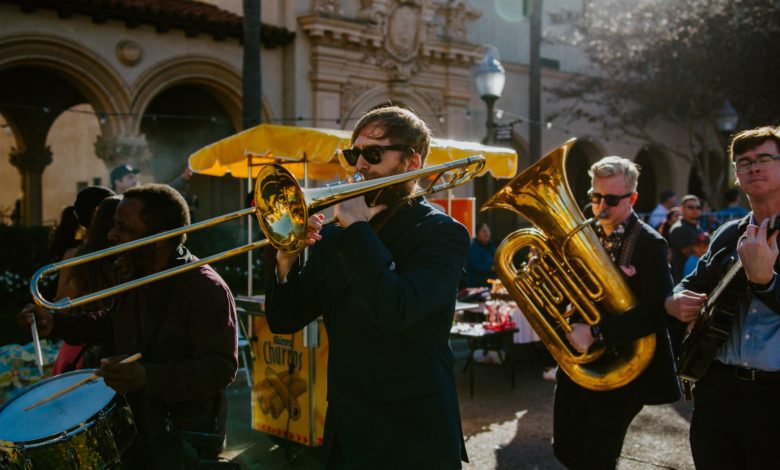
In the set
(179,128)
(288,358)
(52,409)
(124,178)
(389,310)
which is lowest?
(288,358)

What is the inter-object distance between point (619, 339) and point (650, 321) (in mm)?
169

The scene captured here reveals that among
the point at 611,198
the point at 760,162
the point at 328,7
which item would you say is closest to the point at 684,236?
the point at 611,198

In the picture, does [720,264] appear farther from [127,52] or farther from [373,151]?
[127,52]

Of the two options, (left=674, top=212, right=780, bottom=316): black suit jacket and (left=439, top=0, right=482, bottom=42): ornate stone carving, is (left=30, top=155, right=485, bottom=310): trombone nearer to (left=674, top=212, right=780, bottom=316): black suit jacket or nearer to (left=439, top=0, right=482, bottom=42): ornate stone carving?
(left=674, top=212, right=780, bottom=316): black suit jacket

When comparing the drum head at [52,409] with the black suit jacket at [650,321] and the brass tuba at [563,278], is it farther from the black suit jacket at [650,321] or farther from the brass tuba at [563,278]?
the black suit jacket at [650,321]

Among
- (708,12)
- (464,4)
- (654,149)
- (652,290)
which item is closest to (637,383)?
(652,290)

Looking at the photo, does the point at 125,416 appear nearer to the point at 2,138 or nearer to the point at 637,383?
the point at 637,383

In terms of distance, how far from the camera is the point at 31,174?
1628cm

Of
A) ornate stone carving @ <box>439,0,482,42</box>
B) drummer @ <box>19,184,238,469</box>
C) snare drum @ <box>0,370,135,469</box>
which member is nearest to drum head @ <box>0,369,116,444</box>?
snare drum @ <box>0,370,135,469</box>

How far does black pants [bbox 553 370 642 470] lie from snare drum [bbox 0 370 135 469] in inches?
83.2

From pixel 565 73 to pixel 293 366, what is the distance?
17228mm

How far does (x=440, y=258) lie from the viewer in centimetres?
224

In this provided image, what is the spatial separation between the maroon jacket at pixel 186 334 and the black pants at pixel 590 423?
175cm

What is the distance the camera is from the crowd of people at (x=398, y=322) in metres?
2.18
